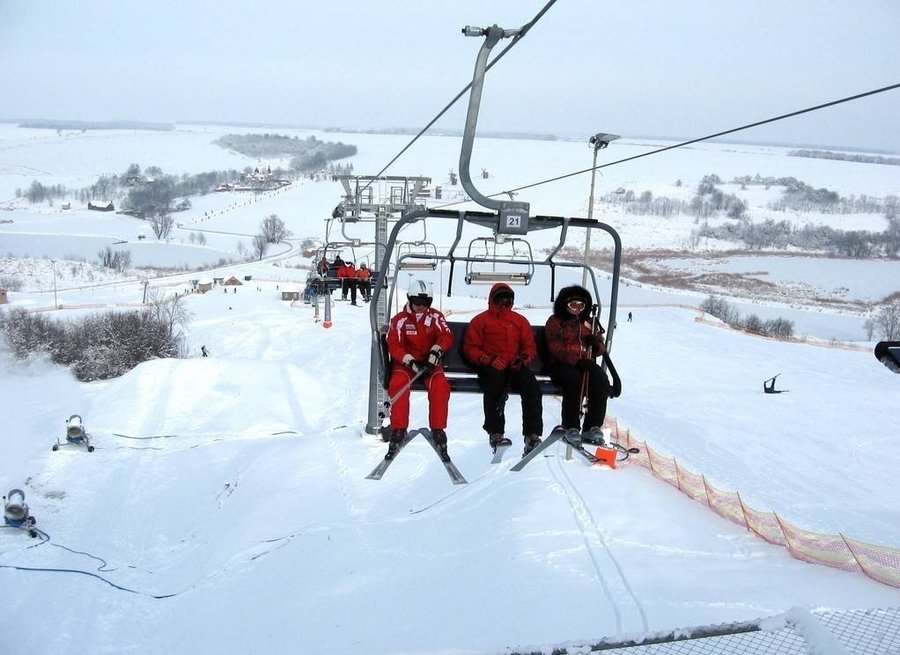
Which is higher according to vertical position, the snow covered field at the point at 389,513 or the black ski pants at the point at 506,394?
the black ski pants at the point at 506,394

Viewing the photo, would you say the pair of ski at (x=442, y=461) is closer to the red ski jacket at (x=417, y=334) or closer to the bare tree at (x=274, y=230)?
the red ski jacket at (x=417, y=334)

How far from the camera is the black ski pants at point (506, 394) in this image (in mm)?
5824

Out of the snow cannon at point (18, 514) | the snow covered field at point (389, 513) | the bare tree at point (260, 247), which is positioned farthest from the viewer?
the bare tree at point (260, 247)

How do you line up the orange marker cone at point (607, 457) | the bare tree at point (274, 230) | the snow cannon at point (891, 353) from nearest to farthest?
the snow cannon at point (891, 353), the orange marker cone at point (607, 457), the bare tree at point (274, 230)

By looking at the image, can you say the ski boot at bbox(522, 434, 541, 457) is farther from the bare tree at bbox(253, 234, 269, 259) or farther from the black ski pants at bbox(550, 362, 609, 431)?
the bare tree at bbox(253, 234, 269, 259)

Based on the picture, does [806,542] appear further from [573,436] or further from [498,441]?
[498,441]

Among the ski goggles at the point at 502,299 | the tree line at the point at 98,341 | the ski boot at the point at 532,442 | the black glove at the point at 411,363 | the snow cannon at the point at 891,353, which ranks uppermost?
the snow cannon at the point at 891,353

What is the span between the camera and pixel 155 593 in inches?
368

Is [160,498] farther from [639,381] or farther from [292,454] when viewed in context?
[639,381]

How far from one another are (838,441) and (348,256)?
52766mm

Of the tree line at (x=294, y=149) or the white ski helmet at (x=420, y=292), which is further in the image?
the tree line at (x=294, y=149)

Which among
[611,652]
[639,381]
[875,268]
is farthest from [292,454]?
[875,268]

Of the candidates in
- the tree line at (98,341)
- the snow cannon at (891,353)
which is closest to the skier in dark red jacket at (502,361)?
the snow cannon at (891,353)

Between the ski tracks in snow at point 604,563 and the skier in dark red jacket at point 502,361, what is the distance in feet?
9.48
